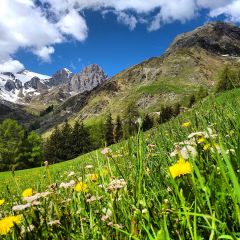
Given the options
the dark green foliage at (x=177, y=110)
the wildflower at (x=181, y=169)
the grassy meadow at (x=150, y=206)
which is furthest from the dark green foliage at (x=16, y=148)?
the wildflower at (x=181, y=169)

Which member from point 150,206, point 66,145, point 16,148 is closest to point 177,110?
point 66,145

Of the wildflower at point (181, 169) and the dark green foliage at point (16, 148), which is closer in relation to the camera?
the wildflower at point (181, 169)

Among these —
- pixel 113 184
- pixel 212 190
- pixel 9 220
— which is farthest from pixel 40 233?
pixel 212 190

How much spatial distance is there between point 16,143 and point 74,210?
286 ft

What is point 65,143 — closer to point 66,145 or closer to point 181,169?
point 66,145

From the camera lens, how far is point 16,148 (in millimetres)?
86000

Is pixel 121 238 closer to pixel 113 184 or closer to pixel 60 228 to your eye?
pixel 113 184

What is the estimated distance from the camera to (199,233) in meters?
1.91

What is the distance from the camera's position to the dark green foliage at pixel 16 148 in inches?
3386

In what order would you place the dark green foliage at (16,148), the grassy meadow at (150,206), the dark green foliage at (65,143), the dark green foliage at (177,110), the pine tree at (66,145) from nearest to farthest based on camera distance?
the grassy meadow at (150,206), the dark green foliage at (177,110), the dark green foliage at (16,148), the dark green foliage at (65,143), the pine tree at (66,145)

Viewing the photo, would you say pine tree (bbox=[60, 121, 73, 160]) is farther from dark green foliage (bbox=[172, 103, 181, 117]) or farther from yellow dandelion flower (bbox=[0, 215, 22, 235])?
yellow dandelion flower (bbox=[0, 215, 22, 235])

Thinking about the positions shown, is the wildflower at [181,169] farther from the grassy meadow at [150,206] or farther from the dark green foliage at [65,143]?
the dark green foliage at [65,143]

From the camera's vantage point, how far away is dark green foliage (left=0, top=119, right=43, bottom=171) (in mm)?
86000

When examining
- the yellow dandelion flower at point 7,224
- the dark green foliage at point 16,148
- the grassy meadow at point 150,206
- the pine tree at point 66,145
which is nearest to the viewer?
the grassy meadow at point 150,206
